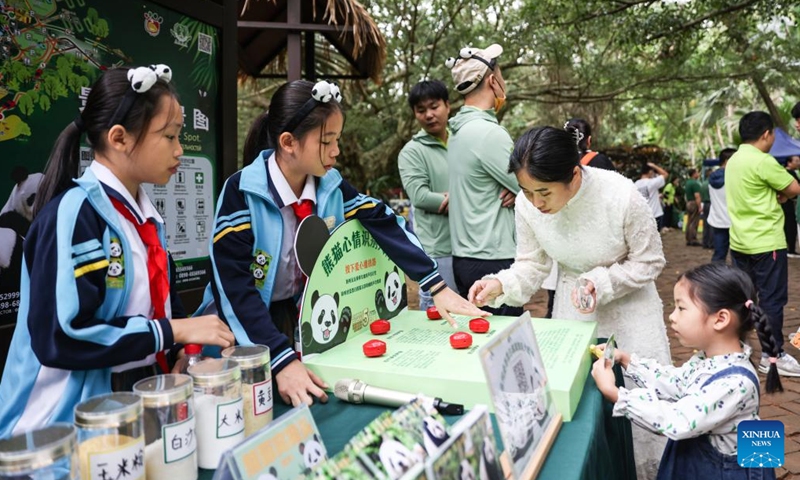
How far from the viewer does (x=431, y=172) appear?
10.6 ft

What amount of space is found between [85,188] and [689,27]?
23.9 feet

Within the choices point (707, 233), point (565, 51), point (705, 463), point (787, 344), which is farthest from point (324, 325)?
point (707, 233)

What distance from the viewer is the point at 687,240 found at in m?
12.4

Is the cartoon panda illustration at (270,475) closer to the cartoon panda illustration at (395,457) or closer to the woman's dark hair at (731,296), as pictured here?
the cartoon panda illustration at (395,457)

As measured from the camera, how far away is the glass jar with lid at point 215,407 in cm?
101

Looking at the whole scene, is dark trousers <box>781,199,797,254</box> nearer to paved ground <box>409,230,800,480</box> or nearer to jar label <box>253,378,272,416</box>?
paved ground <box>409,230,800,480</box>

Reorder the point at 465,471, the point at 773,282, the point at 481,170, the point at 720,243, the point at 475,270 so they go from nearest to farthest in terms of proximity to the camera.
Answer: the point at 465,471, the point at 481,170, the point at 475,270, the point at 773,282, the point at 720,243

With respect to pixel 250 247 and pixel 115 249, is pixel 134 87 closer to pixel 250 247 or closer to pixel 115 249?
pixel 115 249

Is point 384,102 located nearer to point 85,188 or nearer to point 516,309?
point 516,309

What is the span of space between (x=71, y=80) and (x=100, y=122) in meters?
0.86

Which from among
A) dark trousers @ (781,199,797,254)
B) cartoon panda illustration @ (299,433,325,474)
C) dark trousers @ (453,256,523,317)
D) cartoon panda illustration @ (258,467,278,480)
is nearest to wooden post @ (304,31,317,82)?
dark trousers @ (453,256,523,317)

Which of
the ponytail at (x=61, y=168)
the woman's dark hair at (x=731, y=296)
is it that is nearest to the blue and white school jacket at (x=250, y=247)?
the ponytail at (x=61, y=168)

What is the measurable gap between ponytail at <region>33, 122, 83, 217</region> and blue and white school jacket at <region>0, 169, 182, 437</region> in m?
0.10

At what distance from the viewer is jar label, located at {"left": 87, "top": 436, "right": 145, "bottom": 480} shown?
81 centimetres
